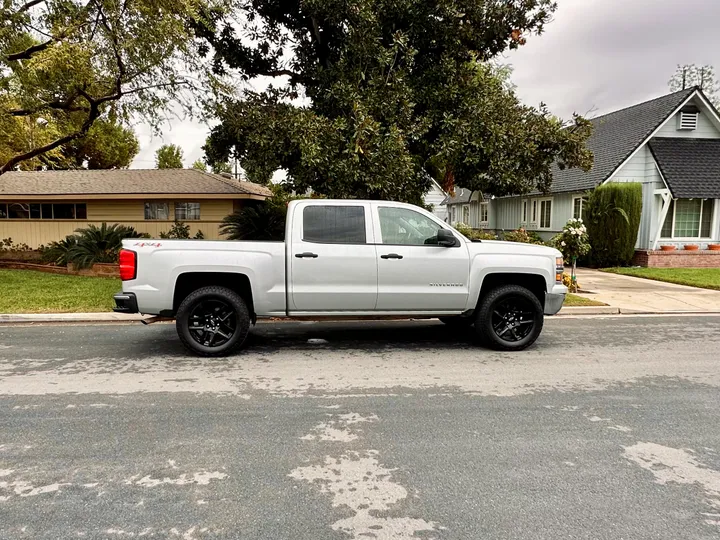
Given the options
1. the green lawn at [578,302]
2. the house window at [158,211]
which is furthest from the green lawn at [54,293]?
the green lawn at [578,302]

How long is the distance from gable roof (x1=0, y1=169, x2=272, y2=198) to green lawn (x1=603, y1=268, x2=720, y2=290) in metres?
13.7

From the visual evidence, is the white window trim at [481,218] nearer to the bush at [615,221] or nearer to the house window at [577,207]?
the house window at [577,207]

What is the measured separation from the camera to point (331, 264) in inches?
264

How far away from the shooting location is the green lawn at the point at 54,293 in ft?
33.0

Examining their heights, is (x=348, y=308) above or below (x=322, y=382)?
above

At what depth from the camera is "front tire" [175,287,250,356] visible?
6574 millimetres

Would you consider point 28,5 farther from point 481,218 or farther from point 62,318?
point 481,218

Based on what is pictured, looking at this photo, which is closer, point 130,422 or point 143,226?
point 130,422

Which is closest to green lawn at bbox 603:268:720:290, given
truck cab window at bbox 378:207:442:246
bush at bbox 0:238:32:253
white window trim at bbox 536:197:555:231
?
white window trim at bbox 536:197:555:231

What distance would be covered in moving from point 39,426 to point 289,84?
11.0 meters

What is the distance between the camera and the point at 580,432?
428 cm

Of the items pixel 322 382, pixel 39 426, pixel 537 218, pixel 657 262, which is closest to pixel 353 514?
pixel 322 382

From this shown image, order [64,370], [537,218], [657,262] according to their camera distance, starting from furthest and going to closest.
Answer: [537,218]
[657,262]
[64,370]

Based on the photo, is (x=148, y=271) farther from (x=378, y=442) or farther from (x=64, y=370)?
(x=378, y=442)
